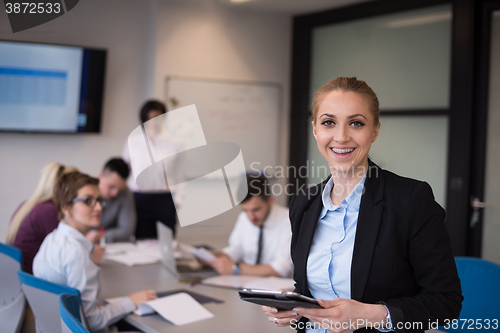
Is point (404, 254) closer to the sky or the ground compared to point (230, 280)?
closer to the sky

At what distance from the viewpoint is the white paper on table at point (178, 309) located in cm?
185

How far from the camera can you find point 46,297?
1.63m

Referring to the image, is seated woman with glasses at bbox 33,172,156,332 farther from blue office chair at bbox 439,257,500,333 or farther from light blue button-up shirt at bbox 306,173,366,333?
blue office chair at bbox 439,257,500,333

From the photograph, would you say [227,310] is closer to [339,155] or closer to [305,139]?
[339,155]

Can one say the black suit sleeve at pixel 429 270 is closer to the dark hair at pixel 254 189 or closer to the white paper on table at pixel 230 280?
the white paper on table at pixel 230 280

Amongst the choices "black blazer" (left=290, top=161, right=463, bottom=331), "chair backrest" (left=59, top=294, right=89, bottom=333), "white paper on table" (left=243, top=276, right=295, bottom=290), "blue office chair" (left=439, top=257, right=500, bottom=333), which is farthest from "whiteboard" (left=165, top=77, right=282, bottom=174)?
"black blazer" (left=290, top=161, right=463, bottom=331)

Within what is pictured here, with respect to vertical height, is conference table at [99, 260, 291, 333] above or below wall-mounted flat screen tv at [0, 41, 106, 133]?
below

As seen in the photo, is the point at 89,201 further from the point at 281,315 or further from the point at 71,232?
the point at 281,315

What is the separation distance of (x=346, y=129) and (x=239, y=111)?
13.0ft

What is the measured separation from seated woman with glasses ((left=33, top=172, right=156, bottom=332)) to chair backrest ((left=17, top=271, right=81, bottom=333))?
223 millimetres

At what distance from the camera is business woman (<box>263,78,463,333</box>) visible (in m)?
1.10

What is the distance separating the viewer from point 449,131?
3875mm

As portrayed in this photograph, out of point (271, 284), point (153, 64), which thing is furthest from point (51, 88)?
point (271, 284)

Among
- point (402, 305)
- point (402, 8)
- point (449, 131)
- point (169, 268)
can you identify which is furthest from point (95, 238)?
point (402, 8)
